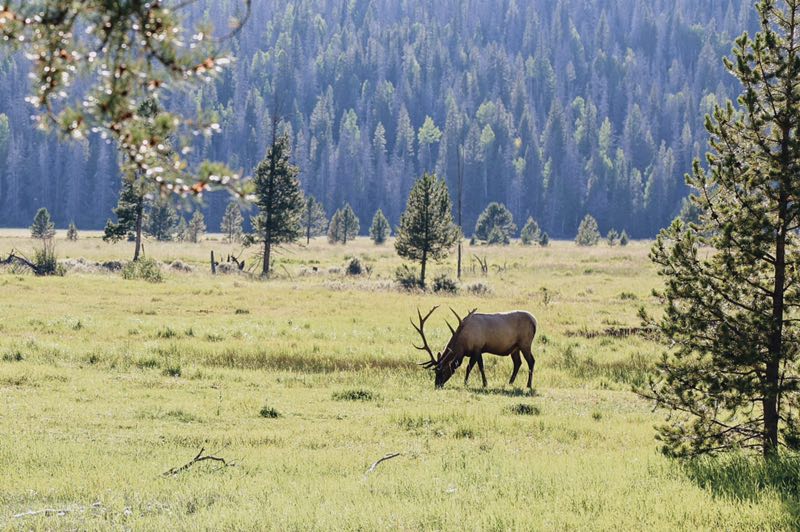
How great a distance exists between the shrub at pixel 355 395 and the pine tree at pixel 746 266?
7809mm

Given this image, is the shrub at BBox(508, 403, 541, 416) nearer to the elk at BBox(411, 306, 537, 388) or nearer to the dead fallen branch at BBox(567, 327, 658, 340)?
the elk at BBox(411, 306, 537, 388)

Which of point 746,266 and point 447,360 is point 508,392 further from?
point 746,266

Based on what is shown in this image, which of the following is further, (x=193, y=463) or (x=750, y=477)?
(x=193, y=463)

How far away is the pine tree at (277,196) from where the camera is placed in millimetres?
58062

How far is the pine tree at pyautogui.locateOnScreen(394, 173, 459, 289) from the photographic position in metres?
51.2

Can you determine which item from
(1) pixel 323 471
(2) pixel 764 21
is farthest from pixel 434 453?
(2) pixel 764 21

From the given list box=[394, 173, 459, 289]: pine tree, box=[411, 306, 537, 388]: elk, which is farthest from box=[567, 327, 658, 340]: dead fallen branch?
box=[394, 173, 459, 289]: pine tree

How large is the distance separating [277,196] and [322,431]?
4584 centimetres

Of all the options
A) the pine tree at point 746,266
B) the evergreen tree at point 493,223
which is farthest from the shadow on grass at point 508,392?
the evergreen tree at point 493,223

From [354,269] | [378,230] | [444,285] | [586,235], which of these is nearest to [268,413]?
[444,285]

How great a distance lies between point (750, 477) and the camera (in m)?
9.38

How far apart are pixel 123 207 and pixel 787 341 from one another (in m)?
53.6

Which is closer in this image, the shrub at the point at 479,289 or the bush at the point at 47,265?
the shrub at the point at 479,289

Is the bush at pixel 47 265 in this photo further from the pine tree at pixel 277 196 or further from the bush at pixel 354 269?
the bush at pixel 354 269
